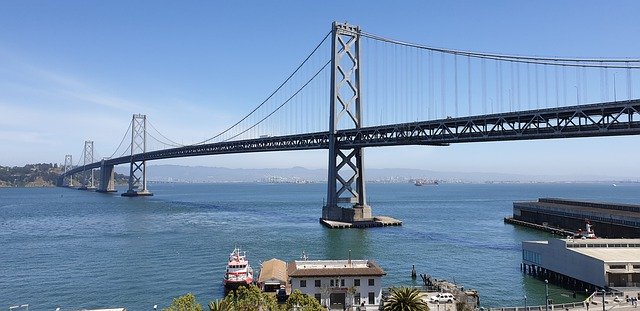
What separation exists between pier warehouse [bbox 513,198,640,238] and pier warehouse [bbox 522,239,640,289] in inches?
639

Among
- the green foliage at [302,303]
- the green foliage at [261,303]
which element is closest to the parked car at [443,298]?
the green foliage at [261,303]

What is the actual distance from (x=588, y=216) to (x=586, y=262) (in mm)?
29364

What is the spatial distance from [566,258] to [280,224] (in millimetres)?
45625

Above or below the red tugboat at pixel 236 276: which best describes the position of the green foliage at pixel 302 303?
above

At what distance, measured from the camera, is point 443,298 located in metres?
27.8

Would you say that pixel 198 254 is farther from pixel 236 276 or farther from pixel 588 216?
pixel 588 216

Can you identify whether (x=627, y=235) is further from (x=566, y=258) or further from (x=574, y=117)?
(x=566, y=258)

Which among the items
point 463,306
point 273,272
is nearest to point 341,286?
point 463,306

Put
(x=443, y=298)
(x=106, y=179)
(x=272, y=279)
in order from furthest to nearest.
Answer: (x=106, y=179) → (x=272, y=279) → (x=443, y=298)

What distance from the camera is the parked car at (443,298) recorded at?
27297mm

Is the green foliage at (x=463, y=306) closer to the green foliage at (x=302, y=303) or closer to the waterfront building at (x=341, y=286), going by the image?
the waterfront building at (x=341, y=286)

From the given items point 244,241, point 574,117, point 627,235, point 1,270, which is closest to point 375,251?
point 244,241

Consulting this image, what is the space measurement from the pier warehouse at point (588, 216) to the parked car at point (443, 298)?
1198 inches

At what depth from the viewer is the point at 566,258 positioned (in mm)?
34094
